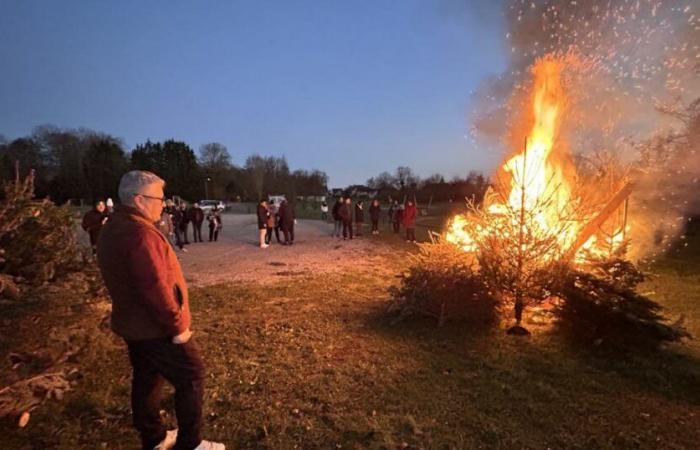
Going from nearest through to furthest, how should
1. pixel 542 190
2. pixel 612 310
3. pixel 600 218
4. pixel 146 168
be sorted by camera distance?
pixel 612 310 < pixel 600 218 < pixel 542 190 < pixel 146 168

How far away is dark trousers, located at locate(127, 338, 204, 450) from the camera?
2.81 metres

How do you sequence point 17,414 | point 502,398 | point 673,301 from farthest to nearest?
point 673,301 < point 502,398 < point 17,414

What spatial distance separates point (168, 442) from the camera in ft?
10.2

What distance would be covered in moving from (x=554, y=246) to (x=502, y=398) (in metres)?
2.64

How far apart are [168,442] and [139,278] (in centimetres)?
128

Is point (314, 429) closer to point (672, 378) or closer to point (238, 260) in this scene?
point (672, 378)

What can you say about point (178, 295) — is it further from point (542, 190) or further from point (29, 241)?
point (542, 190)

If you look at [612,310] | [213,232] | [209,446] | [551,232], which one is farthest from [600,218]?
[213,232]

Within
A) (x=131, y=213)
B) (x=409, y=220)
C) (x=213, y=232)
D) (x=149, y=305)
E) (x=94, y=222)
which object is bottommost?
(x=213, y=232)

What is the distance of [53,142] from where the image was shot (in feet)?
222

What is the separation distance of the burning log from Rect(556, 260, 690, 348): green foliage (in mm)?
505

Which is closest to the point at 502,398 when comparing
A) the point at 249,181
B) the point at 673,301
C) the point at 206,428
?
the point at 206,428

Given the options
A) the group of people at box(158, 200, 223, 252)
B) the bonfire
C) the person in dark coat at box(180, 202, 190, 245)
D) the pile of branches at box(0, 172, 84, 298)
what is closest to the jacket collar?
the pile of branches at box(0, 172, 84, 298)

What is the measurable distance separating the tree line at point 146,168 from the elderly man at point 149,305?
61738 mm
